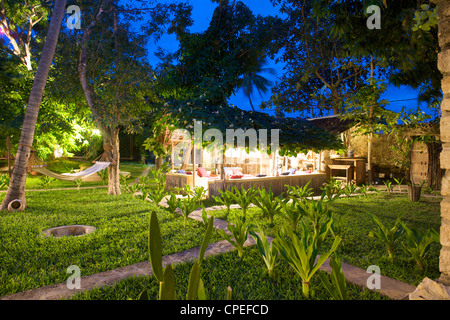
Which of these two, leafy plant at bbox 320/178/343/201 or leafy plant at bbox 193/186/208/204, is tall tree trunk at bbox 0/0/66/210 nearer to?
leafy plant at bbox 193/186/208/204

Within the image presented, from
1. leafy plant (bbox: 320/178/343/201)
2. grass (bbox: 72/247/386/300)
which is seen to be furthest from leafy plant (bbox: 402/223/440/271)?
leafy plant (bbox: 320/178/343/201)

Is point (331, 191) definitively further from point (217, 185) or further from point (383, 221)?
point (217, 185)

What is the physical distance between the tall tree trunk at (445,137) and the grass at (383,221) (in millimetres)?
672

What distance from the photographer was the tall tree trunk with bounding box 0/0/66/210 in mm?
6363

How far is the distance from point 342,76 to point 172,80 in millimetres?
12086

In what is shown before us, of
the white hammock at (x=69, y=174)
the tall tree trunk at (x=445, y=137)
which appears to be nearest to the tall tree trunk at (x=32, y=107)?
the white hammock at (x=69, y=174)

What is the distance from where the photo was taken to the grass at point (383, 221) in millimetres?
3299

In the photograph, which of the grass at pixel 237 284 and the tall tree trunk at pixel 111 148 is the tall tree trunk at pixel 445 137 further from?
the tall tree trunk at pixel 111 148

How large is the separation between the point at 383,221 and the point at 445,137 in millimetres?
3612

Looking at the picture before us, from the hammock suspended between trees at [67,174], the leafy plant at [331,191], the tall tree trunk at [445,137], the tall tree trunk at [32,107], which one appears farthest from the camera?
the hammock suspended between trees at [67,174]

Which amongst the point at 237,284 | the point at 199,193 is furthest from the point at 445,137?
the point at 199,193

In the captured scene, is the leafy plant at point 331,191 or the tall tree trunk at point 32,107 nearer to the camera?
the leafy plant at point 331,191

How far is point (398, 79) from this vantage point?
4.81 meters
